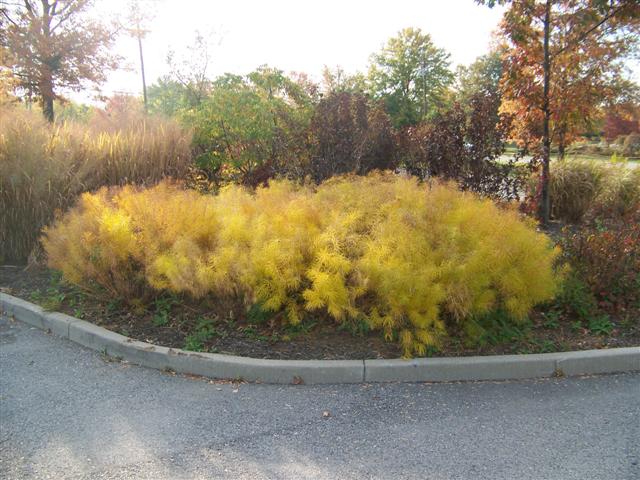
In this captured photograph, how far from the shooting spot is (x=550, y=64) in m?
8.59

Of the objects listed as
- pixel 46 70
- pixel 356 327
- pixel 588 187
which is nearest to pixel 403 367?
pixel 356 327

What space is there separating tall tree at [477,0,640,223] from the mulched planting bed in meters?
4.23

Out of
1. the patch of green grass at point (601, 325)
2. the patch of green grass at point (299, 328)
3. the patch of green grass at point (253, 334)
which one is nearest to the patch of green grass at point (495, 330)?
the patch of green grass at point (601, 325)

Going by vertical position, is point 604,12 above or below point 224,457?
above

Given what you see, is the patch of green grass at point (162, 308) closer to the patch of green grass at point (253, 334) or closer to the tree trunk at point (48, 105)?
the patch of green grass at point (253, 334)

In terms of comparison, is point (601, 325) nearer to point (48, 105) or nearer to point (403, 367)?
point (403, 367)

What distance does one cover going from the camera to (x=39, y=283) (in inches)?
247

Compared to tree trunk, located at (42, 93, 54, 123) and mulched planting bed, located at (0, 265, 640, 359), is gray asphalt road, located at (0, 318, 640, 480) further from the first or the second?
tree trunk, located at (42, 93, 54, 123)

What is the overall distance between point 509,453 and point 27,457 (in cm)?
274

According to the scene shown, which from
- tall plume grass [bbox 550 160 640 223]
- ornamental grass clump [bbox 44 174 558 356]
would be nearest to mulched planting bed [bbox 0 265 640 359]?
ornamental grass clump [bbox 44 174 558 356]

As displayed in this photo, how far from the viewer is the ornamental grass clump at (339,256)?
407 centimetres

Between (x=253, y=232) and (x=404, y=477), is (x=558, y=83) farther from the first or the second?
(x=404, y=477)

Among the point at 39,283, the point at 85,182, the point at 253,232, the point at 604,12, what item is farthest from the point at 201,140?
the point at 604,12

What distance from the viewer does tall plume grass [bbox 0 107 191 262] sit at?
6.98m
